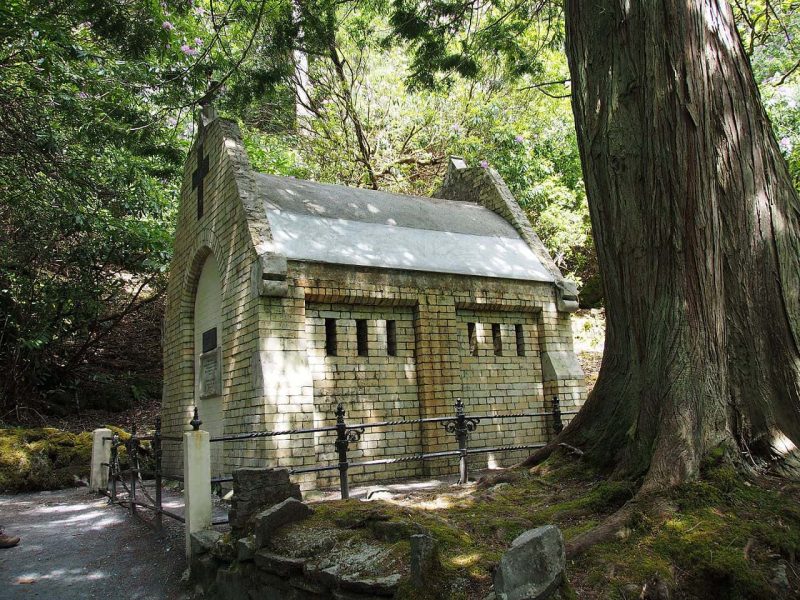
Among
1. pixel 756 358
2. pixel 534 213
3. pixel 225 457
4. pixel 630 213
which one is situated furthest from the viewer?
pixel 534 213

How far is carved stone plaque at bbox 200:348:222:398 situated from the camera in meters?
10.7

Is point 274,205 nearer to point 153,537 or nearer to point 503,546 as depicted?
point 153,537

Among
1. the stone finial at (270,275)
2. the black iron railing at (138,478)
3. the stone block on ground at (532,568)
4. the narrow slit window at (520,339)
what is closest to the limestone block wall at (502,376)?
the narrow slit window at (520,339)

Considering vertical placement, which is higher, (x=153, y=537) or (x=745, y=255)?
(x=745, y=255)

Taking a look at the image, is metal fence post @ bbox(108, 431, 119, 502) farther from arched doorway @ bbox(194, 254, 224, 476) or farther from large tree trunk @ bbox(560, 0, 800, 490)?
large tree trunk @ bbox(560, 0, 800, 490)

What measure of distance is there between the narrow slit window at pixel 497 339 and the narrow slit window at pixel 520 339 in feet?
1.33

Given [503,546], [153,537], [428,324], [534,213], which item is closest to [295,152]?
[534,213]

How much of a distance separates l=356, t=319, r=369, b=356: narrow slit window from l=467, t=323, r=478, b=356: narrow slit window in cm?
203

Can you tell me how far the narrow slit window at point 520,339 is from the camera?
11852mm

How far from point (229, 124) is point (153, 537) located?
689 cm

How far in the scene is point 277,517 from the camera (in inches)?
197

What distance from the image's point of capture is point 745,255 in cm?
499

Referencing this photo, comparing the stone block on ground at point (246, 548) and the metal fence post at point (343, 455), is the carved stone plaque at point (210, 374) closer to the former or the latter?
the metal fence post at point (343, 455)

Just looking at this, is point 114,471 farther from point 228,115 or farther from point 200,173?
point 228,115
